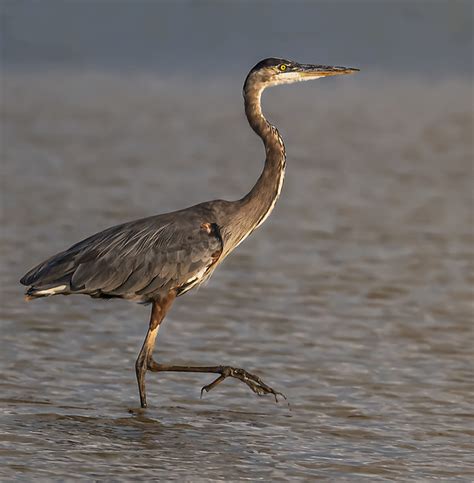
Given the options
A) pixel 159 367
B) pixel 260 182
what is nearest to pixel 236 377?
pixel 159 367

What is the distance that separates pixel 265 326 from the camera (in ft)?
32.2

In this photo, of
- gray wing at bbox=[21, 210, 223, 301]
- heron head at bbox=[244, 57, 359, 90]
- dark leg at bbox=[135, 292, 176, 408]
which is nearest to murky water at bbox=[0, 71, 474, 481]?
dark leg at bbox=[135, 292, 176, 408]

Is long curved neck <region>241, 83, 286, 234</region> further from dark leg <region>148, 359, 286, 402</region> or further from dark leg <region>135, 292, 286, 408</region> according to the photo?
dark leg <region>148, 359, 286, 402</region>

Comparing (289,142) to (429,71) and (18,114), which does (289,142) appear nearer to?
(18,114)

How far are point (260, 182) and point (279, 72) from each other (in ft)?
2.45

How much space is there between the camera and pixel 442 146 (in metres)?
20.5

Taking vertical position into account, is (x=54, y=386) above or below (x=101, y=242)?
below

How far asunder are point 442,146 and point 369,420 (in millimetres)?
13232

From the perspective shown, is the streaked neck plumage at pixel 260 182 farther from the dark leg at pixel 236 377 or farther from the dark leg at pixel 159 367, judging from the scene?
the dark leg at pixel 236 377

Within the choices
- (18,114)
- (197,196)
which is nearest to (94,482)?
(197,196)

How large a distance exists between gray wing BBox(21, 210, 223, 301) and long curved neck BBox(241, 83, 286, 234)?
1.01 ft

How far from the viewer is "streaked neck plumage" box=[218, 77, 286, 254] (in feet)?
26.6

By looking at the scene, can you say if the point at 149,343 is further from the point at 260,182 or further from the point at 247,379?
the point at 260,182

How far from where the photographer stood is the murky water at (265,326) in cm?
707
